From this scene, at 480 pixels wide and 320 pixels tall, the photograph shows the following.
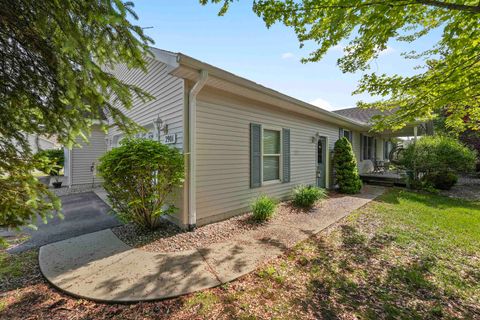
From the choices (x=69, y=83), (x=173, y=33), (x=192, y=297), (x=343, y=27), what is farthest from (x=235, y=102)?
(x=192, y=297)

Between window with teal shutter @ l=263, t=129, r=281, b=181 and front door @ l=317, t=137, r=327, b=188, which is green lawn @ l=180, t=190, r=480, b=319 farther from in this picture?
front door @ l=317, t=137, r=327, b=188

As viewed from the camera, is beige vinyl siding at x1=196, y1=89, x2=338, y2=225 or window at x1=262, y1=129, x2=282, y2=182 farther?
window at x1=262, y1=129, x2=282, y2=182

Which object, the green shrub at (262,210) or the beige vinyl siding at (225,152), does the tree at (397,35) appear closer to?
the beige vinyl siding at (225,152)

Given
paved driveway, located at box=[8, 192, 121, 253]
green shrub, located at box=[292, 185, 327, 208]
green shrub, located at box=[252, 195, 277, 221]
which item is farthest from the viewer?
green shrub, located at box=[292, 185, 327, 208]

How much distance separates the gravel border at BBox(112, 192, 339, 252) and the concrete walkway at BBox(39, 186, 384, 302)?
0.17m

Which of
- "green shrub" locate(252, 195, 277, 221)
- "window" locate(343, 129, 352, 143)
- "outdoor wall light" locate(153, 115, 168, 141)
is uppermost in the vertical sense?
"window" locate(343, 129, 352, 143)

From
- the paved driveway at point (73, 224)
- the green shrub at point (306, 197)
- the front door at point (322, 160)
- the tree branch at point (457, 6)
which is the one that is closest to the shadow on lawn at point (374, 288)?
the green shrub at point (306, 197)

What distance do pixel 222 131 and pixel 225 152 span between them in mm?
503

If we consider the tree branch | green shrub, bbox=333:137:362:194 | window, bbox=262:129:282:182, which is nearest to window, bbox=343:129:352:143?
green shrub, bbox=333:137:362:194

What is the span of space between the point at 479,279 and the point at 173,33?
6.58 m

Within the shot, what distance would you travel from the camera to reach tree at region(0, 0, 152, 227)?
1.77m

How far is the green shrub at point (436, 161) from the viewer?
8180 millimetres

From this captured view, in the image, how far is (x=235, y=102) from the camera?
4961mm

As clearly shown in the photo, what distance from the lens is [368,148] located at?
12547 mm
